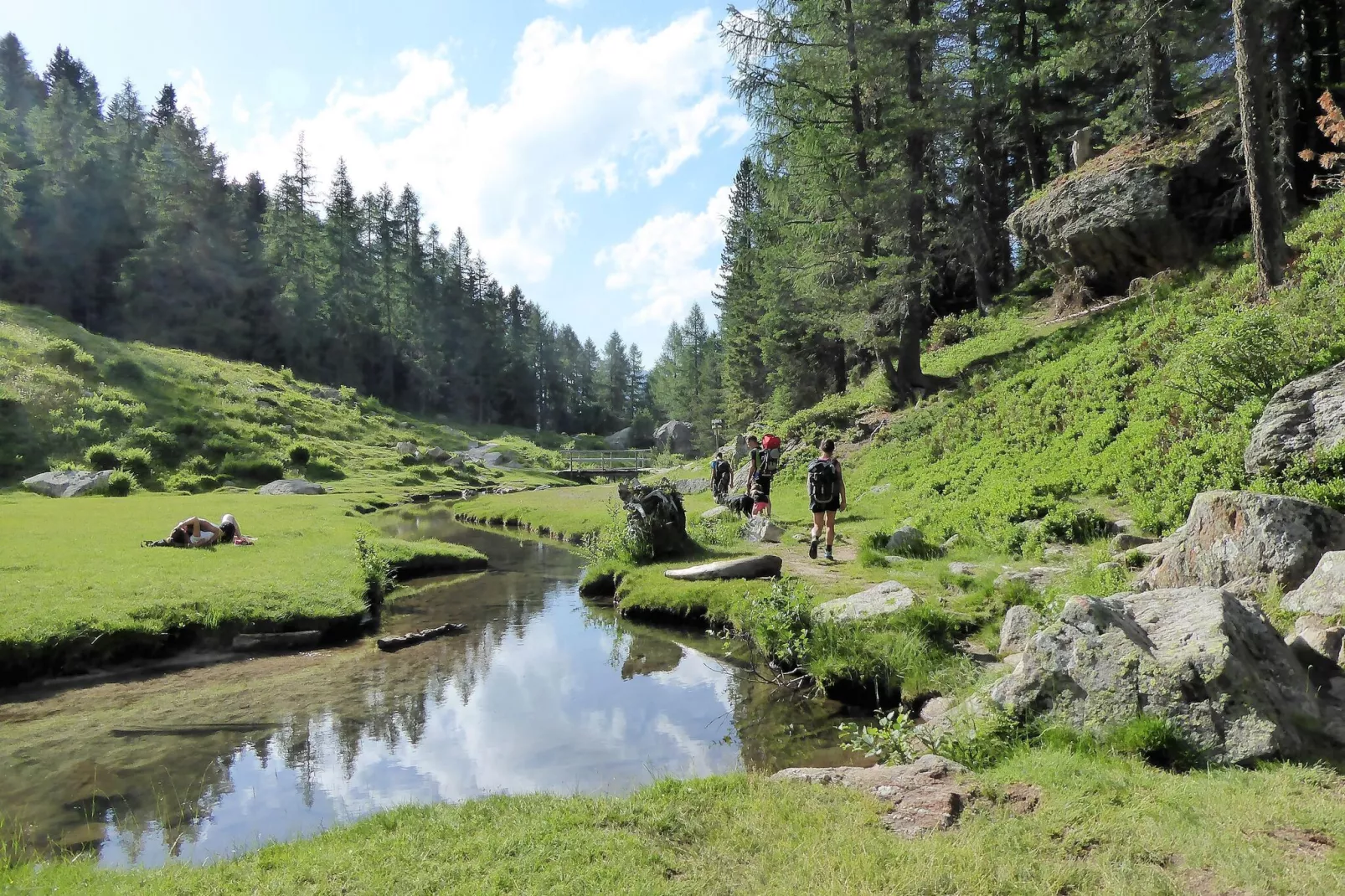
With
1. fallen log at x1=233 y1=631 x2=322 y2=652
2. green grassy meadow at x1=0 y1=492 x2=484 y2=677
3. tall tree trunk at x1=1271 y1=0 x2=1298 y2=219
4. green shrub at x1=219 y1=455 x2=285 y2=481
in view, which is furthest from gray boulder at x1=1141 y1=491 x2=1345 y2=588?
green shrub at x1=219 y1=455 x2=285 y2=481

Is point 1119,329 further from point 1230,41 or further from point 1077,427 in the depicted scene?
point 1230,41

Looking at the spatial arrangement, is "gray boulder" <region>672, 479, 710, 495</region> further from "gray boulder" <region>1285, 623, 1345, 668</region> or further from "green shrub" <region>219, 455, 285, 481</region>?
"gray boulder" <region>1285, 623, 1345, 668</region>

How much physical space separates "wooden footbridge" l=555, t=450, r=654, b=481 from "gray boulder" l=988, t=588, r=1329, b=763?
49.7 metres

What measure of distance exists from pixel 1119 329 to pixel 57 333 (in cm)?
6761

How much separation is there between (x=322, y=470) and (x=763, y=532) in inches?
1531

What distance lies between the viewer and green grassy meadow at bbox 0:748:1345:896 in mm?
4223

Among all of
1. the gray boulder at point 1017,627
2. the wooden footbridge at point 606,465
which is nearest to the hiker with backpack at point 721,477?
the gray boulder at point 1017,627

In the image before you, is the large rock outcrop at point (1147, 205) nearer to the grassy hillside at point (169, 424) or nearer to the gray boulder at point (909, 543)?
the gray boulder at point (909, 543)

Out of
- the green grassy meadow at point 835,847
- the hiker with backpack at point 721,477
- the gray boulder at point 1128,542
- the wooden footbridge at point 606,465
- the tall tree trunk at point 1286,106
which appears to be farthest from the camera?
the wooden footbridge at point 606,465

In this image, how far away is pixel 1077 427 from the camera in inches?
689

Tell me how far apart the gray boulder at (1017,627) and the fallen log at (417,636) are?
10264mm

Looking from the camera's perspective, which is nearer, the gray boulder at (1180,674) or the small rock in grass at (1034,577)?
the gray boulder at (1180,674)

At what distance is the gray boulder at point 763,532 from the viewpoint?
19.0 m

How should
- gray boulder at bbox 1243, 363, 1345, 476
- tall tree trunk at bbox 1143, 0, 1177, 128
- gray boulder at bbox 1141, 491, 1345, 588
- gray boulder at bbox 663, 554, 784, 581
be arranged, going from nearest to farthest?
1. gray boulder at bbox 1141, 491, 1345, 588
2. gray boulder at bbox 1243, 363, 1345, 476
3. gray boulder at bbox 663, 554, 784, 581
4. tall tree trunk at bbox 1143, 0, 1177, 128
